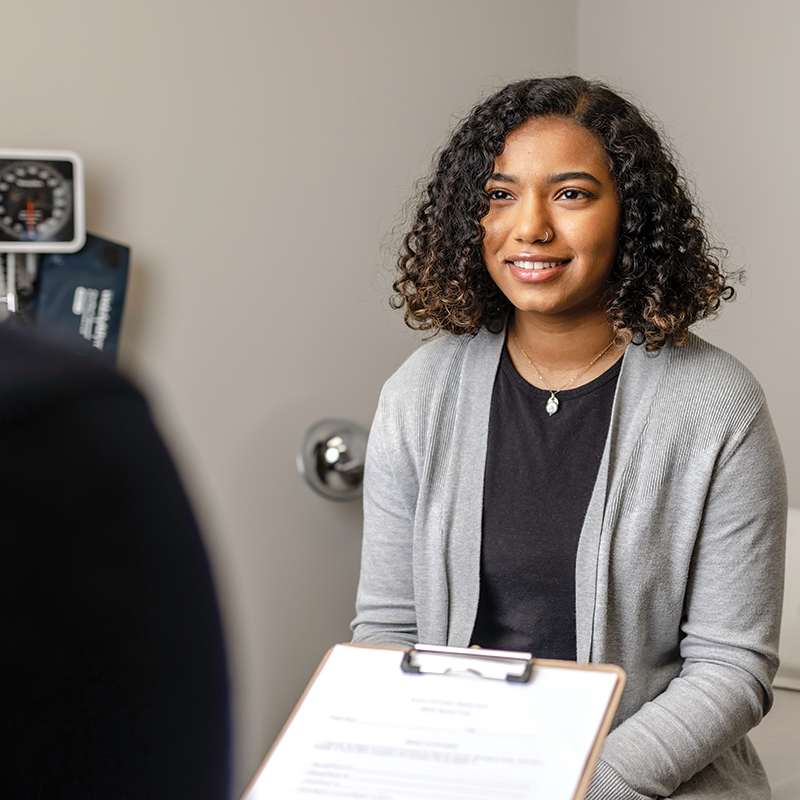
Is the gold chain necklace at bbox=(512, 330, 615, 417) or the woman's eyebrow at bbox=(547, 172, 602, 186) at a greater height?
the woman's eyebrow at bbox=(547, 172, 602, 186)

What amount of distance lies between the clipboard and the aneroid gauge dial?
1.12m

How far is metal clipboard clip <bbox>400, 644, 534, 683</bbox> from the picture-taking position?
774mm

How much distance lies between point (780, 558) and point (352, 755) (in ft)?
2.38

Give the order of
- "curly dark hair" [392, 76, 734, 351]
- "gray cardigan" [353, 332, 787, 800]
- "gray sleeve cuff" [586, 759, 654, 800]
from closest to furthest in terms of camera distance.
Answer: "gray sleeve cuff" [586, 759, 654, 800] → "gray cardigan" [353, 332, 787, 800] → "curly dark hair" [392, 76, 734, 351]

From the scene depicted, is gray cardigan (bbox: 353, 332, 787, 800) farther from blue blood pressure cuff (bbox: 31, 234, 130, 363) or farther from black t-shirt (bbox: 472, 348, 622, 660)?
→ blue blood pressure cuff (bbox: 31, 234, 130, 363)

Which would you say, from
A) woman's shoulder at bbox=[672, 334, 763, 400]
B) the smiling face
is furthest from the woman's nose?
woman's shoulder at bbox=[672, 334, 763, 400]

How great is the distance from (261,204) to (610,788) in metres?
1.36

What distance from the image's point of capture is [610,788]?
1048mm

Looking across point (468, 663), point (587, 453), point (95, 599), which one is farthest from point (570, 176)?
point (95, 599)

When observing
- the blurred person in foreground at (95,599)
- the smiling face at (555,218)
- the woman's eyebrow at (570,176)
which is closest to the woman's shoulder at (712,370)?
the smiling face at (555,218)

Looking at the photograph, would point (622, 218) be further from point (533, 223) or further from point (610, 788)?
point (610, 788)

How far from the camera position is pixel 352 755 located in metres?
0.71

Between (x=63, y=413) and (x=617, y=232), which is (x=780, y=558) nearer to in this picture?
(x=617, y=232)

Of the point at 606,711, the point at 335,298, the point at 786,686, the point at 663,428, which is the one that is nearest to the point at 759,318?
the point at 786,686
